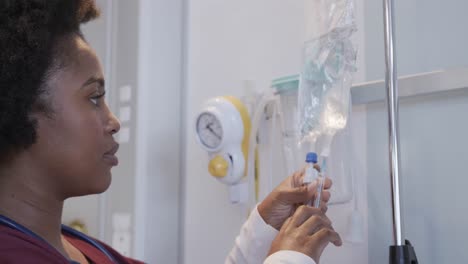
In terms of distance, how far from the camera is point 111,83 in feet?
5.21

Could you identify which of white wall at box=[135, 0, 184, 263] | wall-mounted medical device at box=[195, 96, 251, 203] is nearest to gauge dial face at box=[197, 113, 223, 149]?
wall-mounted medical device at box=[195, 96, 251, 203]

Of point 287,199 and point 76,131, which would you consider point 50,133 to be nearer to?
point 76,131

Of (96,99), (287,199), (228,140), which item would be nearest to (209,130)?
(228,140)

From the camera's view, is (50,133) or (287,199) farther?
(287,199)

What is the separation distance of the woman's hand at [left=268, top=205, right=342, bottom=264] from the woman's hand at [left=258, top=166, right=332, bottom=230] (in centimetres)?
5

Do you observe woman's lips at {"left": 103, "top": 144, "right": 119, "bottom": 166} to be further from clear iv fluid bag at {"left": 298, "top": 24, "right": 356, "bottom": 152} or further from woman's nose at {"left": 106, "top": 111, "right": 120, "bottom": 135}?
clear iv fluid bag at {"left": 298, "top": 24, "right": 356, "bottom": 152}

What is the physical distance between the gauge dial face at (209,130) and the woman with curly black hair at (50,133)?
15.9 inches

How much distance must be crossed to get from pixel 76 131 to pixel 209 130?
51 cm

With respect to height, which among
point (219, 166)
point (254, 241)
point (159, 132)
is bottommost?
point (254, 241)

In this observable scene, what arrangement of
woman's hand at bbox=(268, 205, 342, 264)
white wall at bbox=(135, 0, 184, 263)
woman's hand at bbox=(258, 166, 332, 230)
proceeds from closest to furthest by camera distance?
woman's hand at bbox=(268, 205, 342, 264) < woman's hand at bbox=(258, 166, 332, 230) < white wall at bbox=(135, 0, 184, 263)

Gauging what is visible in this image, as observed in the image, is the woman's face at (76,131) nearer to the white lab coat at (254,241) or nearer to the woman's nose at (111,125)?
the woman's nose at (111,125)

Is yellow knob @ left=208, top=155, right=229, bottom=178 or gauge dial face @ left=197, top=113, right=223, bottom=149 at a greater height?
gauge dial face @ left=197, top=113, right=223, bottom=149

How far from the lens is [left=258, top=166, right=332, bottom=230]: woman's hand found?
1006 millimetres

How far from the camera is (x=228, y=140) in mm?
1280
